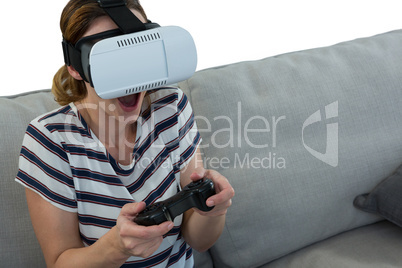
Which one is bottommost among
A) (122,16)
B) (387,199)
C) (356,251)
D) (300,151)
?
(356,251)

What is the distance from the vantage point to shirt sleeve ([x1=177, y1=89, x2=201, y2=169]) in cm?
119

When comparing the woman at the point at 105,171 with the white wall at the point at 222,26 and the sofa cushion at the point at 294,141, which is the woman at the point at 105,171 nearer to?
the sofa cushion at the point at 294,141

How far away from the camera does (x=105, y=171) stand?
1.07 meters

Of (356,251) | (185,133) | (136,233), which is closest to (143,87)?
(136,233)

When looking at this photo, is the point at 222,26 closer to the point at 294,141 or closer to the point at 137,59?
the point at 294,141

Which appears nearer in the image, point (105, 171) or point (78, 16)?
point (78, 16)

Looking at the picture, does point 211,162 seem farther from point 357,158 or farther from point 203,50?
point 203,50

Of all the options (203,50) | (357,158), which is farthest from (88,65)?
(203,50)

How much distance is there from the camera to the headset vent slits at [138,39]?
800 millimetres

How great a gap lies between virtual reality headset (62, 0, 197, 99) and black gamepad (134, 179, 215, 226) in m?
0.24

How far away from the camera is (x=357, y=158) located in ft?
4.69

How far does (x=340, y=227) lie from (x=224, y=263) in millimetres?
368

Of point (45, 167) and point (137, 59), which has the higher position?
point (137, 59)

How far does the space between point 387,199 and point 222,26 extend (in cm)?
96
